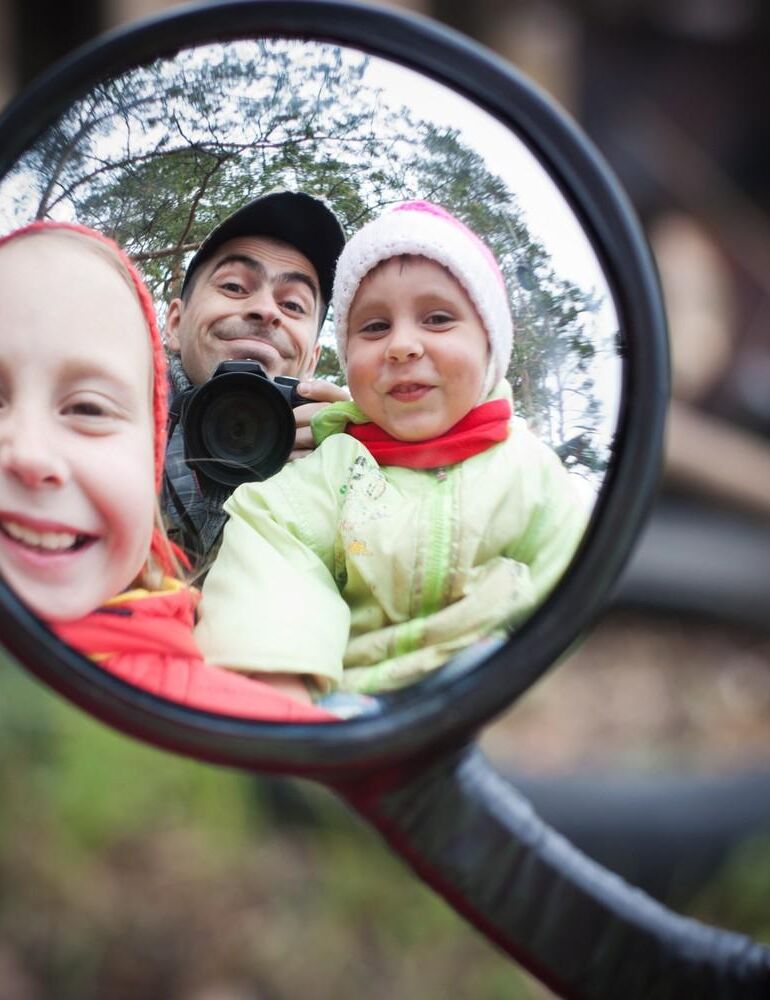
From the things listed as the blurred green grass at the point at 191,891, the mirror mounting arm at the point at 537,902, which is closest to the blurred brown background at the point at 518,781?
the blurred green grass at the point at 191,891

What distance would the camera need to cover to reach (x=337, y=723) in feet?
1.49

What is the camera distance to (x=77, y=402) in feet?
1.42

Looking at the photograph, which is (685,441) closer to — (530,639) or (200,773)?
(200,773)

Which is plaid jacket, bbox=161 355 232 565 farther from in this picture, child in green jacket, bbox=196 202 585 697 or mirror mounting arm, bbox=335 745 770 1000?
mirror mounting arm, bbox=335 745 770 1000

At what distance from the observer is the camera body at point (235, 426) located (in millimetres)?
425

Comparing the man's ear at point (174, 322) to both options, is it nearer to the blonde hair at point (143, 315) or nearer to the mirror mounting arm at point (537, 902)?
the blonde hair at point (143, 315)

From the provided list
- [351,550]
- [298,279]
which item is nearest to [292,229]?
[298,279]

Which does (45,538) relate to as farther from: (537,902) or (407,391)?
(537,902)

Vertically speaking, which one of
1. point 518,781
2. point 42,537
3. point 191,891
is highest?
point 42,537

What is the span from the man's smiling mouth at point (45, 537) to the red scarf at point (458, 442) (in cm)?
13

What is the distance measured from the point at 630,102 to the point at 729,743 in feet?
7.21

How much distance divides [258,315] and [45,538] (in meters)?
0.12

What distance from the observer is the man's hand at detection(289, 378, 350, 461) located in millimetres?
428

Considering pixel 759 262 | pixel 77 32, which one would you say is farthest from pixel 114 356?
pixel 759 262
